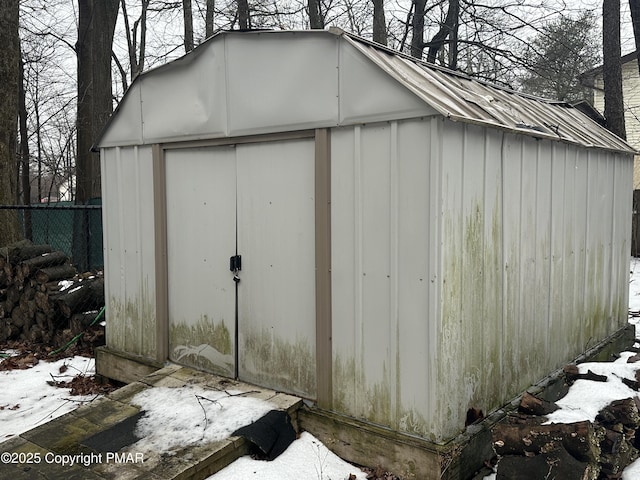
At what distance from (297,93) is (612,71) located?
33.1 ft

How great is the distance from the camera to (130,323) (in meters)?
5.63

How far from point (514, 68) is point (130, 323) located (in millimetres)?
10114

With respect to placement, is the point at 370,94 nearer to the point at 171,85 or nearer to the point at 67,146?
the point at 171,85

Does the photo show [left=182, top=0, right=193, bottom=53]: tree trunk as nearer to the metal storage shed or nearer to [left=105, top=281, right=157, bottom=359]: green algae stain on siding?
the metal storage shed

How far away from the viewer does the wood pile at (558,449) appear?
337 cm

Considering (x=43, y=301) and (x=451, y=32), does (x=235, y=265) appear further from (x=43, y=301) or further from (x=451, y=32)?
(x=451, y=32)

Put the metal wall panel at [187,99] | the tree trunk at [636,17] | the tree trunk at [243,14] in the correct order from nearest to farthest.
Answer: the metal wall panel at [187,99] → the tree trunk at [636,17] → the tree trunk at [243,14]

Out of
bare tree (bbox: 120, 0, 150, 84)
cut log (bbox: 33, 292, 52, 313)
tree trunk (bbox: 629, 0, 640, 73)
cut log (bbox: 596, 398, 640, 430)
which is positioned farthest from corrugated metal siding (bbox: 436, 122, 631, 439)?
bare tree (bbox: 120, 0, 150, 84)

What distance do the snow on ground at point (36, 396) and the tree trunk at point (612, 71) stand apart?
10923mm

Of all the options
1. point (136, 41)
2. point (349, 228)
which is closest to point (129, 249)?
point (349, 228)

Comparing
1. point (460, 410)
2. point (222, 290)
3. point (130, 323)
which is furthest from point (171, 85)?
point (460, 410)

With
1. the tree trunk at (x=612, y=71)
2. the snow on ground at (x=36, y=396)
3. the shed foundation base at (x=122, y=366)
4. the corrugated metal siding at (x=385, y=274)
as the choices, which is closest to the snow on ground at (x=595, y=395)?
the corrugated metal siding at (x=385, y=274)

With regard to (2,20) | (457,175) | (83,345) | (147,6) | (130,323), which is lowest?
(83,345)

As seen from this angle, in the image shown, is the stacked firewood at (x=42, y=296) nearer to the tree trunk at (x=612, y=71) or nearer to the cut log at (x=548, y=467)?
the cut log at (x=548, y=467)
